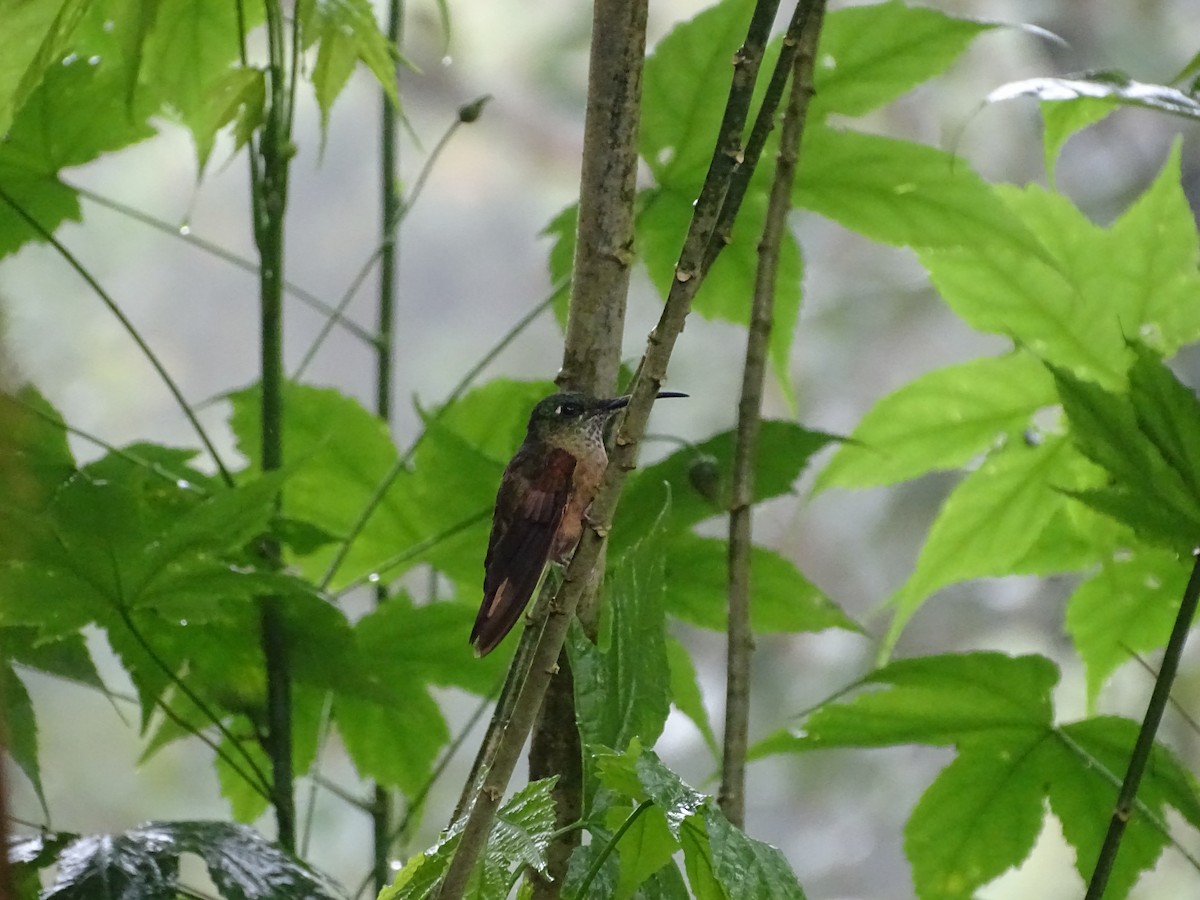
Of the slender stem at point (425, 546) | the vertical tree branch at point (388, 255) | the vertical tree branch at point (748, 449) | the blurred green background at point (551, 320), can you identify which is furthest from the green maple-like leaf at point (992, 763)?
the blurred green background at point (551, 320)

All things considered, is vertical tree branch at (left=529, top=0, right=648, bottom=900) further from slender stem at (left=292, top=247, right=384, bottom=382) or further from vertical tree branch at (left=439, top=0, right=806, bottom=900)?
slender stem at (left=292, top=247, right=384, bottom=382)

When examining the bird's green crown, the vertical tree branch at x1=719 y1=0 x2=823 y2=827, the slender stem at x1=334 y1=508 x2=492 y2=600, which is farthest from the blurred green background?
the bird's green crown

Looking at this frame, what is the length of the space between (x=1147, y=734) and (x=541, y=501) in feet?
0.98

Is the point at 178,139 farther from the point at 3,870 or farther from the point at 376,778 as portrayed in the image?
the point at 3,870

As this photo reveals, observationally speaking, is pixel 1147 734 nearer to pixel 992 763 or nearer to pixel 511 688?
pixel 992 763

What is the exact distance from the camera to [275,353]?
2.06 ft

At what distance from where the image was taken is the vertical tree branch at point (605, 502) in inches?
14.9

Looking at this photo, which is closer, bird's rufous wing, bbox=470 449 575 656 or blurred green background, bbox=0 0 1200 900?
bird's rufous wing, bbox=470 449 575 656

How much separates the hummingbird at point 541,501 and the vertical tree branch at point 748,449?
0.38 ft

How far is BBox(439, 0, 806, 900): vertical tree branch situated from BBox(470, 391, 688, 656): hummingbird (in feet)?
0.22

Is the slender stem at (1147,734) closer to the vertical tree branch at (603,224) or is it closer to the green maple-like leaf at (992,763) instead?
the green maple-like leaf at (992,763)

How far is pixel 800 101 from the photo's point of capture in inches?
23.9

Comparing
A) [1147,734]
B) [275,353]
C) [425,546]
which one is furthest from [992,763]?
[275,353]

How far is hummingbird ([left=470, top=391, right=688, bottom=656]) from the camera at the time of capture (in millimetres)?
460
